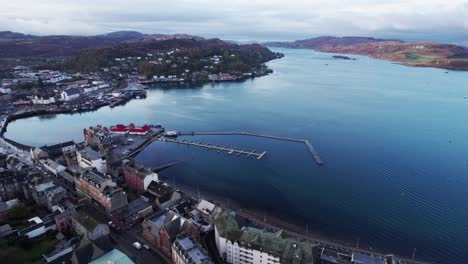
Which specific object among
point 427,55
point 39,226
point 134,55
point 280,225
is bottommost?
point 280,225

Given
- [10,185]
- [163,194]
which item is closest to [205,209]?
[163,194]

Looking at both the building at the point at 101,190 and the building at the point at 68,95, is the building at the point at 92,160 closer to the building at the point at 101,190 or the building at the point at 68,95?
the building at the point at 101,190

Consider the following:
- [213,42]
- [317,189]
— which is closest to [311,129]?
[317,189]

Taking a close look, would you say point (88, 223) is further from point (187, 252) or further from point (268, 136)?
point (268, 136)

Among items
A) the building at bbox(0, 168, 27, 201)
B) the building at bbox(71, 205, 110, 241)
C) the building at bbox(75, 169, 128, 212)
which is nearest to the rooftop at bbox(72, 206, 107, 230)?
the building at bbox(71, 205, 110, 241)

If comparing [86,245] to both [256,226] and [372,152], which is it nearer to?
[256,226]

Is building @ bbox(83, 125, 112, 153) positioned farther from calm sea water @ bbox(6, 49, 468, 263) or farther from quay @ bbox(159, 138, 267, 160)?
quay @ bbox(159, 138, 267, 160)

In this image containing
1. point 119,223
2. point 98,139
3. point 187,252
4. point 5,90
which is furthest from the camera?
point 5,90

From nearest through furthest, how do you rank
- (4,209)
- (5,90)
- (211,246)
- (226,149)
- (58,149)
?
(211,246), (4,209), (58,149), (226,149), (5,90)
